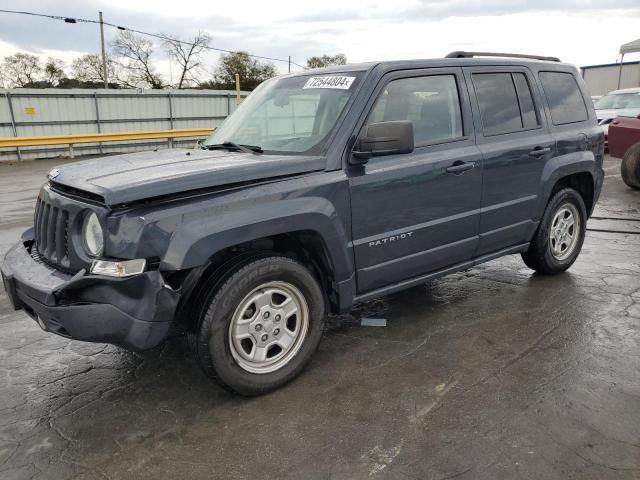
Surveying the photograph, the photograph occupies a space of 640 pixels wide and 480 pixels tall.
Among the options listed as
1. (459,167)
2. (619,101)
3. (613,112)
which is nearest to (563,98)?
(459,167)

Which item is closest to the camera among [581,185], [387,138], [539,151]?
[387,138]

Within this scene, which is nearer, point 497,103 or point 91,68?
point 497,103

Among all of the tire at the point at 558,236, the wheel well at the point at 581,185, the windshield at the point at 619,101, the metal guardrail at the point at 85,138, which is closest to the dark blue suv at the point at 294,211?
the tire at the point at 558,236

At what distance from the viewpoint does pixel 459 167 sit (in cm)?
390

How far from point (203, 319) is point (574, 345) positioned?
8.35 ft

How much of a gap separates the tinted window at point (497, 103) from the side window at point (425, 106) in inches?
10.9

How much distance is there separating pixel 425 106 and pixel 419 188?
61 centimetres

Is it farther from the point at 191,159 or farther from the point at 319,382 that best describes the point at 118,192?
the point at 319,382

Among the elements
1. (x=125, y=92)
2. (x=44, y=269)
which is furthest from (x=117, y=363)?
(x=125, y=92)

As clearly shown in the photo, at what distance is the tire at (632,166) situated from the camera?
9.74 metres

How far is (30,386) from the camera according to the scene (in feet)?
11.0

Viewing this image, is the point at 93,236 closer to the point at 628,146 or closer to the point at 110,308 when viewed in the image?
the point at 110,308

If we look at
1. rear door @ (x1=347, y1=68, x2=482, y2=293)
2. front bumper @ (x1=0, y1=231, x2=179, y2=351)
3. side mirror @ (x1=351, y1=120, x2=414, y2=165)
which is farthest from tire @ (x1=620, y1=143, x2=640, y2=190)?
front bumper @ (x1=0, y1=231, x2=179, y2=351)

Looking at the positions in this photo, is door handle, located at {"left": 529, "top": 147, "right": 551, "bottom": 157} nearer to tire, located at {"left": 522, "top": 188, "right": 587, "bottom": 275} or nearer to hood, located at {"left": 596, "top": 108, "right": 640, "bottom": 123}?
Answer: tire, located at {"left": 522, "top": 188, "right": 587, "bottom": 275}
